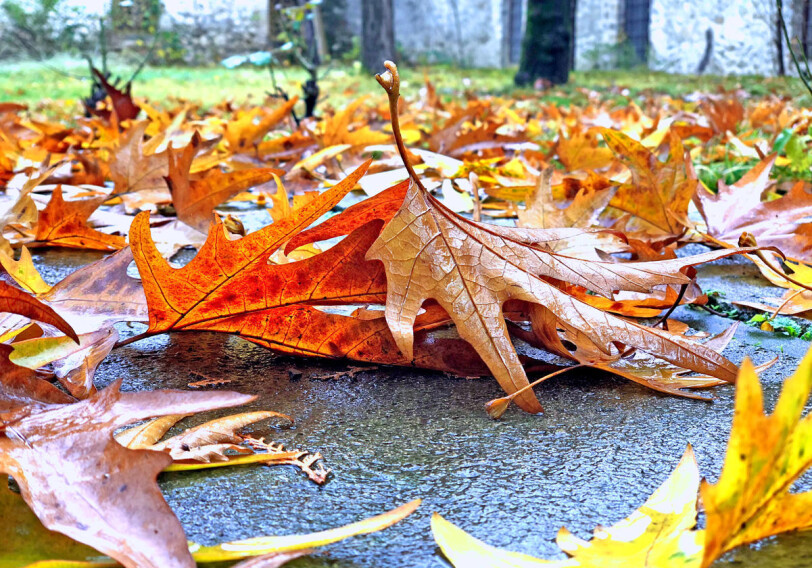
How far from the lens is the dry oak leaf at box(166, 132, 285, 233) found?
137 cm

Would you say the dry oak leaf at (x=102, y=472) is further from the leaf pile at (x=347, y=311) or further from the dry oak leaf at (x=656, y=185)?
the dry oak leaf at (x=656, y=185)

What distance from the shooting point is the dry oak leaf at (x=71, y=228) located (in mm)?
1302

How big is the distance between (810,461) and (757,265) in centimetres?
95

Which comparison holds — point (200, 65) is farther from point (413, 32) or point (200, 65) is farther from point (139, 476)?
point (139, 476)

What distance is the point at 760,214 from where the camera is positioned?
4.33ft

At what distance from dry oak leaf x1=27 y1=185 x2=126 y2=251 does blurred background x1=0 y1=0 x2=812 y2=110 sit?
4462mm

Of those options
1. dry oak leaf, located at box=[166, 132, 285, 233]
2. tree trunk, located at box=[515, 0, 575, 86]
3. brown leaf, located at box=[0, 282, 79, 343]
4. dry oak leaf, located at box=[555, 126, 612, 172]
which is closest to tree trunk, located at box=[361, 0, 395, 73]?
tree trunk, located at box=[515, 0, 575, 86]

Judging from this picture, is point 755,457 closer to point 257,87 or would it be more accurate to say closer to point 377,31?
point 257,87

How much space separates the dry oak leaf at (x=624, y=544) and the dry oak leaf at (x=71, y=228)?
38.3 inches

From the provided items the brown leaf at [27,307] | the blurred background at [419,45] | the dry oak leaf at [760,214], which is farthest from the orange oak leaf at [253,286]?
the blurred background at [419,45]

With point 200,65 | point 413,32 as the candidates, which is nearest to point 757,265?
point 200,65

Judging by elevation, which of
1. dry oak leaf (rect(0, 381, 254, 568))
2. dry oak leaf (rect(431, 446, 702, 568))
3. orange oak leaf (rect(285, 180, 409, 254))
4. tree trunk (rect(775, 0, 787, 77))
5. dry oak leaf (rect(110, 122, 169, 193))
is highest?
tree trunk (rect(775, 0, 787, 77))

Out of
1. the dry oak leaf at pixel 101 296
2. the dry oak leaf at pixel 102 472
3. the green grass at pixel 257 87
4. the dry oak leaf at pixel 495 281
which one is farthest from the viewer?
the green grass at pixel 257 87

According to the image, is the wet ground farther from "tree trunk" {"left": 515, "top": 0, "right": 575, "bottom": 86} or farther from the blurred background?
"tree trunk" {"left": 515, "top": 0, "right": 575, "bottom": 86}
